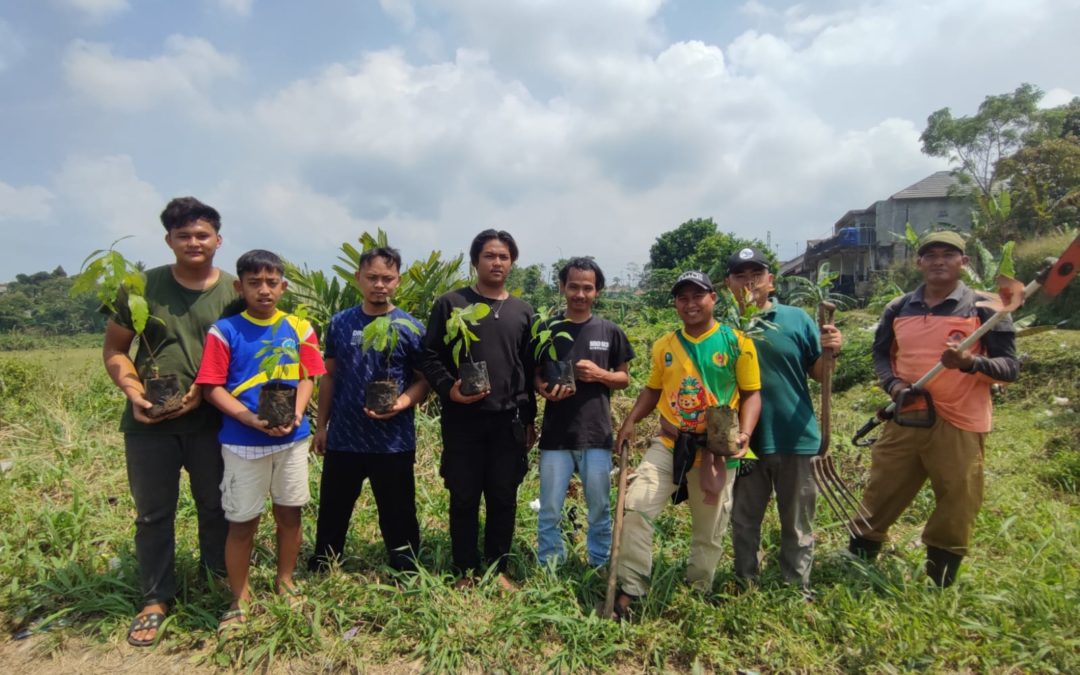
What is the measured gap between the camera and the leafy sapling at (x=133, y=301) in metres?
2.59

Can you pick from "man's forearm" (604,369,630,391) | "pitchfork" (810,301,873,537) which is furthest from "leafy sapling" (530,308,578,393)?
"pitchfork" (810,301,873,537)

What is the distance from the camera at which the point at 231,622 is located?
2.74 metres

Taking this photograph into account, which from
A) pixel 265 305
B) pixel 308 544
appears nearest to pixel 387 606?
pixel 308 544

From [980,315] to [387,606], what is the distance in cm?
335

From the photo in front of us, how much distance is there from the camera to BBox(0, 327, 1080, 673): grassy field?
2584 mm

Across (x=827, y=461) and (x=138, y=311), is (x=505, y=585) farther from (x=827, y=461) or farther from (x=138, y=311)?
(x=138, y=311)

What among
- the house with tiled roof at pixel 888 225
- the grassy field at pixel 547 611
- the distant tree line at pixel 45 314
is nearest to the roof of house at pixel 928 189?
the house with tiled roof at pixel 888 225

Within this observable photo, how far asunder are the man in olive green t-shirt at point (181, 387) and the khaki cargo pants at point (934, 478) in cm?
354

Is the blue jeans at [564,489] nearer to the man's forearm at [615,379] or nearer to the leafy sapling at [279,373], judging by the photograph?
the man's forearm at [615,379]

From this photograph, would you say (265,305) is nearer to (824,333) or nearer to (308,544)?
(308,544)

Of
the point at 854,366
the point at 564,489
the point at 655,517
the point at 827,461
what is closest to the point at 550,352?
the point at 564,489

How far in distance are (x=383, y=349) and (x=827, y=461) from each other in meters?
2.46

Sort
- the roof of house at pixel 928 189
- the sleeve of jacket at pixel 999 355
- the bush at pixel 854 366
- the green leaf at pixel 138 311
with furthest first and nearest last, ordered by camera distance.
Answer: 1. the roof of house at pixel 928 189
2. the bush at pixel 854 366
3. the sleeve of jacket at pixel 999 355
4. the green leaf at pixel 138 311

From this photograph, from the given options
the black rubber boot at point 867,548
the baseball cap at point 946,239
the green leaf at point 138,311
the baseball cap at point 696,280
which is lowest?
the black rubber boot at point 867,548
